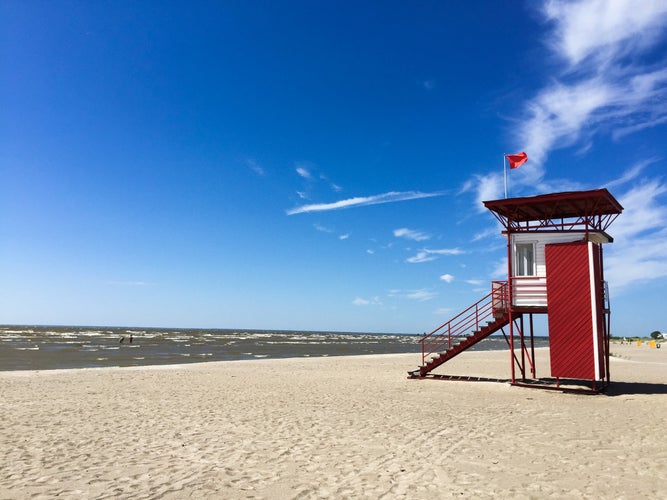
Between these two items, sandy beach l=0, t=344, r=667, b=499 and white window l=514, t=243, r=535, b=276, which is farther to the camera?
white window l=514, t=243, r=535, b=276

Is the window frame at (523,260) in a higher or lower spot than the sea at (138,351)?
higher

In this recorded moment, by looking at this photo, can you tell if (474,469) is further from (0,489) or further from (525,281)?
(525,281)

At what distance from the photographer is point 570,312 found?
712 inches

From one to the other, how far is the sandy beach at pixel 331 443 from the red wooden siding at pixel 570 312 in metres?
1.16

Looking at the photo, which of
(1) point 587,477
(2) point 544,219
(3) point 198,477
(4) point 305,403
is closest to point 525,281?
(2) point 544,219

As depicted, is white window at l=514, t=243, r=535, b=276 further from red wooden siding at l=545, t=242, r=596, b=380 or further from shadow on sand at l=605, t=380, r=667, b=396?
shadow on sand at l=605, t=380, r=667, b=396

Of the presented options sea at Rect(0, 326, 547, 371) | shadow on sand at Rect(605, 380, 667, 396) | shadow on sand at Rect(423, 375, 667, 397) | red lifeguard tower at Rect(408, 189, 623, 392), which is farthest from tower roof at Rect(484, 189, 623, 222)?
sea at Rect(0, 326, 547, 371)

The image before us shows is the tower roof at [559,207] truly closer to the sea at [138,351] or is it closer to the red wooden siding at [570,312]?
the red wooden siding at [570,312]

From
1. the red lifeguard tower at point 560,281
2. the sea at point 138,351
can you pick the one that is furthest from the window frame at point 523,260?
the sea at point 138,351

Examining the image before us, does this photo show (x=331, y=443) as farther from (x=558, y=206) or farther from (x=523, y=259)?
(x=558, y=206)

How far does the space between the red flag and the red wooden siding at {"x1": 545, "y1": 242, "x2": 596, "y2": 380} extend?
4.31 metres

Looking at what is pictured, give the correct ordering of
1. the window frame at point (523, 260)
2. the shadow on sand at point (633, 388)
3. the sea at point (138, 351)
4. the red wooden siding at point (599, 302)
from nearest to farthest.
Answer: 1. the red wooden siding at point (599, 302)
2. the shadow on sand at point (633, 388)
3. the window frame at point (523, 260)
4. the sea at point (138, 351)

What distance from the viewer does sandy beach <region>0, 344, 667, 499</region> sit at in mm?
7602

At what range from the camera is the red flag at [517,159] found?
21.0 meters
